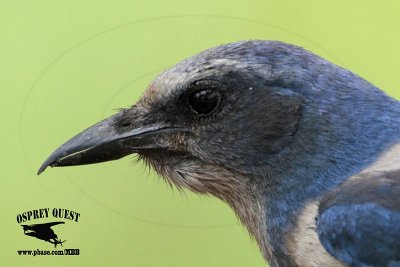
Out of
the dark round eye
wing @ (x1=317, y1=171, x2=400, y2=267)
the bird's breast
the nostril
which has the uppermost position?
the dark round eye

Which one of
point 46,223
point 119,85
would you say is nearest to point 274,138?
point 119,85

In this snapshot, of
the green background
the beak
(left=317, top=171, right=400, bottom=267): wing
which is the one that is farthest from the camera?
the green background

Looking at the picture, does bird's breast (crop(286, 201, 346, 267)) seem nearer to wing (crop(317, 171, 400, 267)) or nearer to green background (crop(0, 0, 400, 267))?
wing (crop(317, 171, 400, 267))

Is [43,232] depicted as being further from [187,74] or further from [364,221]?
[364,221]

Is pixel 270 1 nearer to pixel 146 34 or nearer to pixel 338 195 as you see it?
pixel 146 34

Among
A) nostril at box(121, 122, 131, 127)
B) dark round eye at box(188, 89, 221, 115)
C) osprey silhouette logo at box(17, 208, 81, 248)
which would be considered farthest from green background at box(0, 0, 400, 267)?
dark round eye at box(188, 89, 221, 115)

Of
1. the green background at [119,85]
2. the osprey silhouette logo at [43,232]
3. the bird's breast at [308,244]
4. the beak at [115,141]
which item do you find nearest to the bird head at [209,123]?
the beak at [115,141]

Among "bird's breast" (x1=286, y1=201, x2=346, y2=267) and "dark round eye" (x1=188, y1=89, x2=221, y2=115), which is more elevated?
"dark round eye" (x1=188, y1=89, x2=221, y2=115)
